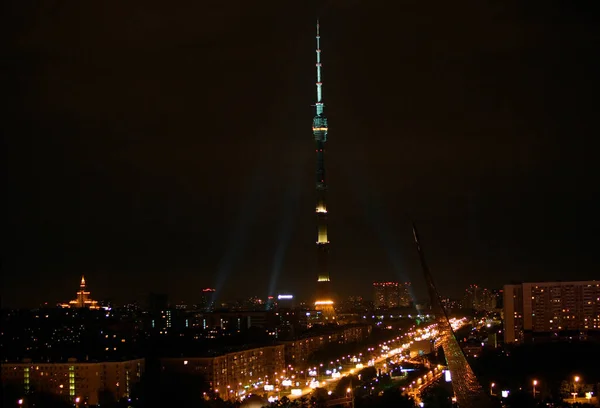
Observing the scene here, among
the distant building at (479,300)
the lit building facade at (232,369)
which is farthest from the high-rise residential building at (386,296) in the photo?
the lit building facade at (232,369)

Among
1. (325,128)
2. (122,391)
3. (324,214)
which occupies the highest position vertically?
(325,128)

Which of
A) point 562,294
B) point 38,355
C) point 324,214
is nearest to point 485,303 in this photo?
point 324,214

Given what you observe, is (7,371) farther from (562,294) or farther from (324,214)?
(324,214)

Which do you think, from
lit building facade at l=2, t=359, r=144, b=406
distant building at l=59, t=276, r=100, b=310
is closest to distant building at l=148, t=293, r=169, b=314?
distant building at l=59, t=276, r=100, b=310

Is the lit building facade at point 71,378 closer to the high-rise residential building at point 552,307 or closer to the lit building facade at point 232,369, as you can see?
the lit building facade at point 232,369

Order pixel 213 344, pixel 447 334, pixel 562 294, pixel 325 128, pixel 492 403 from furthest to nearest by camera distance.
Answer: pixel 325 128, pixel 562 294, pixel 213 344, pixel 447 334, pixel 492 403

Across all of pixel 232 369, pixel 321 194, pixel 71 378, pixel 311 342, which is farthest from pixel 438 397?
pixel 321 194
